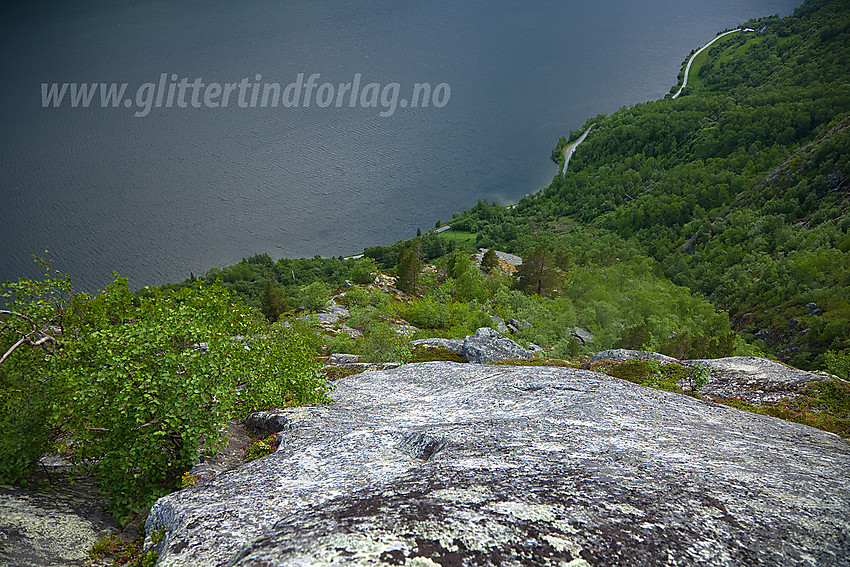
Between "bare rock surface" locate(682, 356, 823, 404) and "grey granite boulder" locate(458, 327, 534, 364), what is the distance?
1349cm

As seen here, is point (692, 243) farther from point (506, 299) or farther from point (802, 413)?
point (802, 413)

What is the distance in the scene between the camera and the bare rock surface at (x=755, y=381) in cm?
2473

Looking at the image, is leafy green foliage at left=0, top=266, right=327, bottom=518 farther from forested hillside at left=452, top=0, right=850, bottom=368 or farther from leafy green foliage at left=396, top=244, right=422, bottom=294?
leafy green foliage at left=396, top=244, right=422, bottom=294

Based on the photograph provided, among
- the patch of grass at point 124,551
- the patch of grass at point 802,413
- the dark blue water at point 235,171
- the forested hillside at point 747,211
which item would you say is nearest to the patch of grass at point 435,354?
the patch of grass at point 802,413

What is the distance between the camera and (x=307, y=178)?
14250cm

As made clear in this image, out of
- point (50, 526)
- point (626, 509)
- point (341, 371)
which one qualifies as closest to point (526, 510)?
point (626, 509)

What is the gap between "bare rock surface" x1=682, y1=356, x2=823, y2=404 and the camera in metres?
24.7

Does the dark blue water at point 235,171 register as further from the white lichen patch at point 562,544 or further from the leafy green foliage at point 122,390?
the white lichen patch at point 562,544

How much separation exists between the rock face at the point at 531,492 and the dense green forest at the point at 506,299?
294 centimetres

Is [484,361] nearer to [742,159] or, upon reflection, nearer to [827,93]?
[742,159]

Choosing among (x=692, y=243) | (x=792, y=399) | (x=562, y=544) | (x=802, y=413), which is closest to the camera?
(x=562, y=544)

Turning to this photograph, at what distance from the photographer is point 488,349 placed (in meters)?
37.6

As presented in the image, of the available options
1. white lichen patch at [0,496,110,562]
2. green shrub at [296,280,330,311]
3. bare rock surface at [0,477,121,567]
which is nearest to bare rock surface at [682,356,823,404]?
bare rock surface at [0,477,121,567]

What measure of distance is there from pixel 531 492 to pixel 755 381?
820 inches
